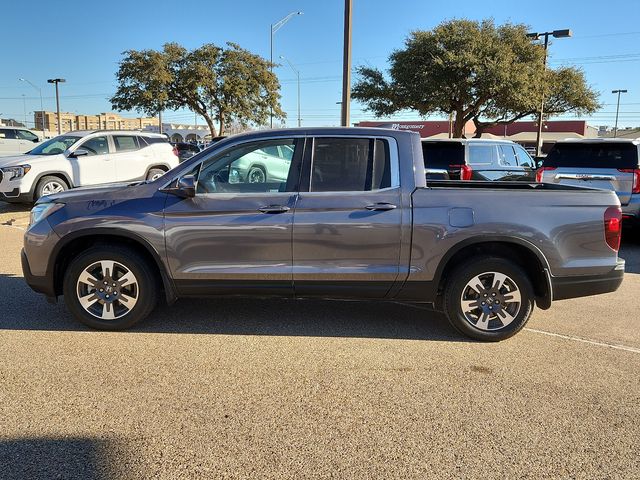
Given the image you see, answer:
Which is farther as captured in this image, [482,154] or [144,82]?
[144,82]

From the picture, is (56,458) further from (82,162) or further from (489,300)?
(82,162)

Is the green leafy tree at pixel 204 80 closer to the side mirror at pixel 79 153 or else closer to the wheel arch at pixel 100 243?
the side mirror at pixel 79 153

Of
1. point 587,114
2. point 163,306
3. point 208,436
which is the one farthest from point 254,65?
point 208,436

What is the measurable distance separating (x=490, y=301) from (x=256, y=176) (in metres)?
2.31

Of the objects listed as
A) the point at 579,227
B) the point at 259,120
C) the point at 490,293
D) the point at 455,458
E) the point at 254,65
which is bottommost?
the point at 455,458

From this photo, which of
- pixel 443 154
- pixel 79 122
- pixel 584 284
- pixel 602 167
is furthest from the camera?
pixel 79 122

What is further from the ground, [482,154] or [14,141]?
[14,141]

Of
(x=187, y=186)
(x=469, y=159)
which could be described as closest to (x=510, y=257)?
(x=187, y=186)

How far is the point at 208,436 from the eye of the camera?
9.99 feet

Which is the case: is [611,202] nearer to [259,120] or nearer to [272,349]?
[272,349]

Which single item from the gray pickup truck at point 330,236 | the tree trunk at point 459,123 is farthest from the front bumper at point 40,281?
the tree trunk at point 459,123

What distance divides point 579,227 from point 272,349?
2763 millimetres

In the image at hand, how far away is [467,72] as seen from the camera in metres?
25.9

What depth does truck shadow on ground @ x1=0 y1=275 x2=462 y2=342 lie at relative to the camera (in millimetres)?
4773
